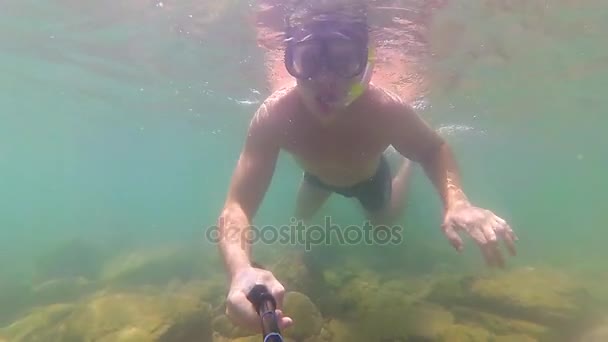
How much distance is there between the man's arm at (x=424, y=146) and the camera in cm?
519

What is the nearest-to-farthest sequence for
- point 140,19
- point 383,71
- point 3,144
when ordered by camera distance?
point 140,19 → point 383,71 → point 3,144

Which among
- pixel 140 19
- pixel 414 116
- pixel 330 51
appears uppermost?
pixel 140 19

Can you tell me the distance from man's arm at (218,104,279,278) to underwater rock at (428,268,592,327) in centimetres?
307

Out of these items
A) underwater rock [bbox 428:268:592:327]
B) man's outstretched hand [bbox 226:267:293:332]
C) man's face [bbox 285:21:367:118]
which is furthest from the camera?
underwater rock [bbox 428:268:592:327]

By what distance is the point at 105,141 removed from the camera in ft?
162

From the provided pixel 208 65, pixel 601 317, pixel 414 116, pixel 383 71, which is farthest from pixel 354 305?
pixel 208 65

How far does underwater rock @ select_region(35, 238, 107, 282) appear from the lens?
18.2m

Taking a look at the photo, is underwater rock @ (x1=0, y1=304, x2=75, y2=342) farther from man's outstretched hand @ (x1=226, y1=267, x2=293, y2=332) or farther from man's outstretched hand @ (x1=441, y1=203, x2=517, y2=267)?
man's outstretched hand @ (x1=441, y1=203, x2=517, y2=267)

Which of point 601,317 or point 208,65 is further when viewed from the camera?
point 208,65

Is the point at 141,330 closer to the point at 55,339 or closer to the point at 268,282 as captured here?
the point at 55,339

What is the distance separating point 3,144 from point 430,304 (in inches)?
2536

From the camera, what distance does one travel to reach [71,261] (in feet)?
63.9

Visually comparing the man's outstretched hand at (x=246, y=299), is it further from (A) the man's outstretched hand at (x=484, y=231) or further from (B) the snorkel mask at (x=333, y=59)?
(B) the snorkel mask at (x=333, y=59)

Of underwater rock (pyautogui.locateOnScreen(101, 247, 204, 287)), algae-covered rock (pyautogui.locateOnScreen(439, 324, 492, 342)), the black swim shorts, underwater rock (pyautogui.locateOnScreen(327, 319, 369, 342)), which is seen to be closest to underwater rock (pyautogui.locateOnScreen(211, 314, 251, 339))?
underwater rock (pyautogui.locateOnScreen(327, 319, 369, 342))
